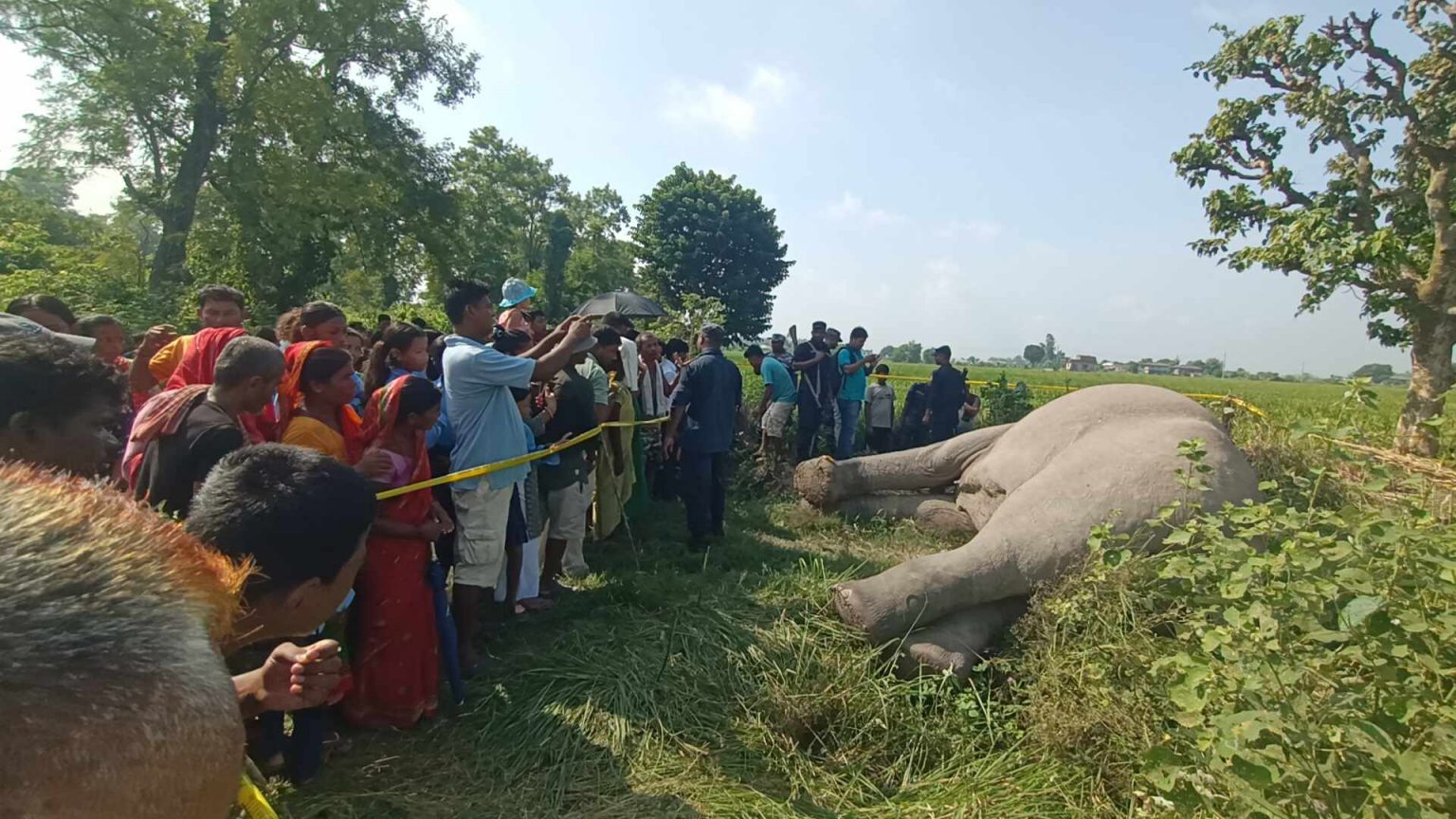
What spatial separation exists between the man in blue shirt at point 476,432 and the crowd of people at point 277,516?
0.4 inches

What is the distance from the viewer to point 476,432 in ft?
13.0

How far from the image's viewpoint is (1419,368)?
9.20m

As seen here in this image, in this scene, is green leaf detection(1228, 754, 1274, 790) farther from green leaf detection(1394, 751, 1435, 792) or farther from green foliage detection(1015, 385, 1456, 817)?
green leaf detection(1394, 751, 1435, 792)

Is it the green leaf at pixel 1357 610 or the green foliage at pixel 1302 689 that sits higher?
the green leaf at pixel 1357 610

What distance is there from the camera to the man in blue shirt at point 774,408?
835 centimetres

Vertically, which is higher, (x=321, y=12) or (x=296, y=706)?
(x=321, y=12)

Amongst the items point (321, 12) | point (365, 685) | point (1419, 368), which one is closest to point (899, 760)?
point (365, 685)

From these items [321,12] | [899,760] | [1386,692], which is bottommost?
[899,760]

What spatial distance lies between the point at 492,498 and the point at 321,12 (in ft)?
67.3

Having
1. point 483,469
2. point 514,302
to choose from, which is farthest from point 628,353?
point 483,469

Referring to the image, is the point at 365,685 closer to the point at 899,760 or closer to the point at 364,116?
the point at 899,760

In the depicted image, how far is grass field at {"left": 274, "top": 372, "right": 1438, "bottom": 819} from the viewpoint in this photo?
2852mm

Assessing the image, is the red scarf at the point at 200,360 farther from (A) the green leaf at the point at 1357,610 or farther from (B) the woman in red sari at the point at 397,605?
(A) the green leaf at the point at 1357,610

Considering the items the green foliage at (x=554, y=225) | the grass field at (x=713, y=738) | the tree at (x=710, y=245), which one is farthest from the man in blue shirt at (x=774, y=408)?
the green foliage at (x=554, y=225)
